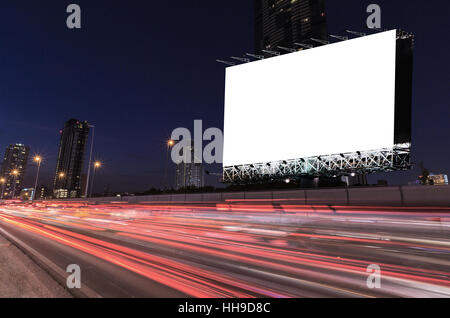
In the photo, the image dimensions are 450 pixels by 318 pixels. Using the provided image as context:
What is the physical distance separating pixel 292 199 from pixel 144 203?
66.3ft

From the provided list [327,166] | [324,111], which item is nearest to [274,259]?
[324,111]

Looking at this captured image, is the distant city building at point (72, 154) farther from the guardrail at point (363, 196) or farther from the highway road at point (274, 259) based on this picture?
the highway road at point (274, 259)

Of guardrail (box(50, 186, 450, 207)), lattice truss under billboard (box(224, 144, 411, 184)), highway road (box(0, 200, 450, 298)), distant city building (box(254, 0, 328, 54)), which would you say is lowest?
highway road (box(0, 200, 450, 298))

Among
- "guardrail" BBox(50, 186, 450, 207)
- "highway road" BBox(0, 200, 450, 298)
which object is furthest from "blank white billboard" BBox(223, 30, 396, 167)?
"highway road" BBox(0, 200, 450, 298)

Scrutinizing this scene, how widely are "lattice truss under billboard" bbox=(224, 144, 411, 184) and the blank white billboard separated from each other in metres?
1.45

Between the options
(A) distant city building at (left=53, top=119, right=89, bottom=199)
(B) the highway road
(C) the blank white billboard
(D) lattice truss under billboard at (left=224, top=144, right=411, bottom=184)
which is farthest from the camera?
(A) distant city building at (left=53, top=119, right=89, bottom=199)

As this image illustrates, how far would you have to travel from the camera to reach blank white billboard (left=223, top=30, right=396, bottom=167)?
1275 inches

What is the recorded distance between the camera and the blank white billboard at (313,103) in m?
32.4

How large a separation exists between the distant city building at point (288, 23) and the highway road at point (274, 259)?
248ft

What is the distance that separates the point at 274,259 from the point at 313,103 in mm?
33336

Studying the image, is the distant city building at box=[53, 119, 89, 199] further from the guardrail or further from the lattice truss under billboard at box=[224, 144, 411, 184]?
the guardrail
